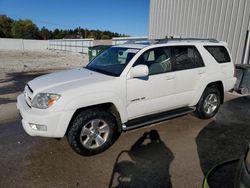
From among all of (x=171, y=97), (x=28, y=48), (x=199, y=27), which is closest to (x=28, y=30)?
(x=28, y=48)

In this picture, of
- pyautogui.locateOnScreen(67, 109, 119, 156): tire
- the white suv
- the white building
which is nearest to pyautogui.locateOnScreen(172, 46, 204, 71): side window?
the white suv

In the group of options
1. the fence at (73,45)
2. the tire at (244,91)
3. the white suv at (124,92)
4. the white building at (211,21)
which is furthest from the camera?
the fence at (73,45)

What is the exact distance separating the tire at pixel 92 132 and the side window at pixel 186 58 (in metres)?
1.82

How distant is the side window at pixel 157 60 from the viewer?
12.9 feet

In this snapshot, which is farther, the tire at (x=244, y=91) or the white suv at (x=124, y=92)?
the tire at (x=244, y=91)

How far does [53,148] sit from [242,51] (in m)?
8.09

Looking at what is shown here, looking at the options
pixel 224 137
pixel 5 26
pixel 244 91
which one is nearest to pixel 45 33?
pixel 5 26

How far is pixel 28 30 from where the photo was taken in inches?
2985

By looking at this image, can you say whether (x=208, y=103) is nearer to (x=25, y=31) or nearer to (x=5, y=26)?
(x=25, y=31)

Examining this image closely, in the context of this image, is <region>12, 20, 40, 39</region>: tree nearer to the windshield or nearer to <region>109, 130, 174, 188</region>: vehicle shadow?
the windshield

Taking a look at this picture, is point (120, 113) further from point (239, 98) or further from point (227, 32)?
point (227, 32)

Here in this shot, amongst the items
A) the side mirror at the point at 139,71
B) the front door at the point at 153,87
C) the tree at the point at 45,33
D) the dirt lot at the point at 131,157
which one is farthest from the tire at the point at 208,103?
the tree at the point at 45,33

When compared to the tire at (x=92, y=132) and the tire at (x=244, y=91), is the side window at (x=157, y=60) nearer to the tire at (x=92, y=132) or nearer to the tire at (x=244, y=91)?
the tire at (x=92, y=132)

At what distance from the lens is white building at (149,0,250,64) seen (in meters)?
8.23
